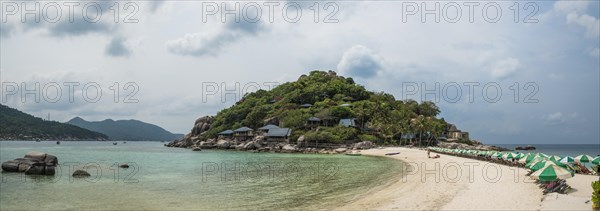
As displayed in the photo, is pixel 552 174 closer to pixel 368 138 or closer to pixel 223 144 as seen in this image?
pixel 368 138

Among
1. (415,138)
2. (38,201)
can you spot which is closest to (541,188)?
(38,201)

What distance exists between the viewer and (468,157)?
50.8m

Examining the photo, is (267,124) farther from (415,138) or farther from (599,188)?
(599,188)

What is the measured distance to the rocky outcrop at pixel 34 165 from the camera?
30.2 metres

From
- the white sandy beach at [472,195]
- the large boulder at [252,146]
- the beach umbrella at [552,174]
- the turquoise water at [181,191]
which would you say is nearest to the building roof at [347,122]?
the large boulder at [252,146]

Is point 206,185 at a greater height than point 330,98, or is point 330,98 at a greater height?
point 330,98

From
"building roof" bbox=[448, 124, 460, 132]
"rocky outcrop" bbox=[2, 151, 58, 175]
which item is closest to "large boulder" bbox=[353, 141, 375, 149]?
"building roof" bbox=[448, 124, 460, 132]

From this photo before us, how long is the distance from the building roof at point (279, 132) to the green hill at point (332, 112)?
1384 millimetres

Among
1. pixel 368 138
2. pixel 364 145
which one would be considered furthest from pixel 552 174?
pixel 368 138

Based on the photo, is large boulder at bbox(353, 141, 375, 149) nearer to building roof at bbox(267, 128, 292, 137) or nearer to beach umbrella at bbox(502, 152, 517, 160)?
building roof at bbox(267, 128, 292, 137)

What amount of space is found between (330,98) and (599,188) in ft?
323

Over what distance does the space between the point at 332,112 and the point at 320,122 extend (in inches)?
160

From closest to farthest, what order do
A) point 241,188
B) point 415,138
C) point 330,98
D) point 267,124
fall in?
point 241,188 → point 415,138 → point 267,124 → point 330,98

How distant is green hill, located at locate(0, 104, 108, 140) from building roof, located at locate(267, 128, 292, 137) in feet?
378
